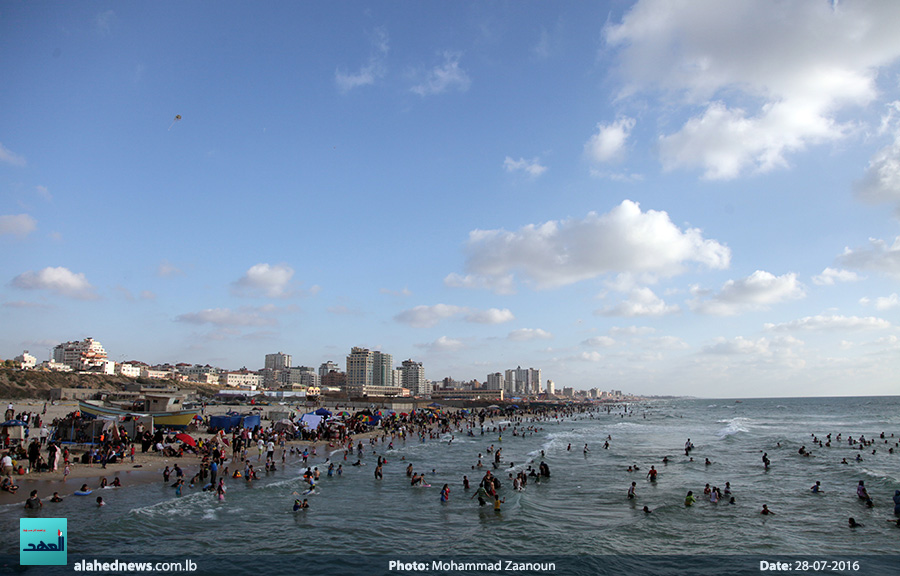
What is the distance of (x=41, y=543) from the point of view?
48.9ft

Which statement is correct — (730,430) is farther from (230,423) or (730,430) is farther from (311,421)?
(230,423)

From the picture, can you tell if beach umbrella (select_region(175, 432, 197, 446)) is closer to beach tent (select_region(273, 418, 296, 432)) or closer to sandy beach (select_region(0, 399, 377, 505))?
sandy beach (select_region(0, 399, 377, 505))

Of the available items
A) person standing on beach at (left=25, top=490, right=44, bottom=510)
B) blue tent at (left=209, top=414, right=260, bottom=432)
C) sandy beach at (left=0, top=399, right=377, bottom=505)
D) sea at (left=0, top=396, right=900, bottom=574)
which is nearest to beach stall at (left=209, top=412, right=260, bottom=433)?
blue tent at (left=209, top=414, right=260, bottom=432)

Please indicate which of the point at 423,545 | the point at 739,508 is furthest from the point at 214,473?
the point at 739,508

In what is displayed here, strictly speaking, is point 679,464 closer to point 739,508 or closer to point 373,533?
point 739,508

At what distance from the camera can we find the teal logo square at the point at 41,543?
14.3m

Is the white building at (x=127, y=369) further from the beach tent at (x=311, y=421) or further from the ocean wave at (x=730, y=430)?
the ocean wave at (x=730, y=430)


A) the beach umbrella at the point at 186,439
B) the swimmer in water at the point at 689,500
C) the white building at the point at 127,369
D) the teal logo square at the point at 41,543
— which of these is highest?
the teal logo square at the point at 41,543

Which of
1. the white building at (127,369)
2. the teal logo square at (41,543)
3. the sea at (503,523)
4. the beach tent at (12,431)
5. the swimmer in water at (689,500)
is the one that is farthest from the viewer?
the white building at (127,369)

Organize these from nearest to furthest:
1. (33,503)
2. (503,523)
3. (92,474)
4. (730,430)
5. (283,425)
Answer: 1. (33,503)
2. (503,523)
3. (92,474)
4. (283,425)
5. (730,430)

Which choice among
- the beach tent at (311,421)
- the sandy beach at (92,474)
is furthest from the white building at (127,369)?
the sandy beach at (92,474)

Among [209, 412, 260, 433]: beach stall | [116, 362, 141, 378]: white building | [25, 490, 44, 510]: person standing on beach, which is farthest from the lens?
[116, 362, 141, 378]: white building

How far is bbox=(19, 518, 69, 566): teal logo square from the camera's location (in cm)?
1434

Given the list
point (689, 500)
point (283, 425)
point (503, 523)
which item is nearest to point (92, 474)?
point (283, 425)
